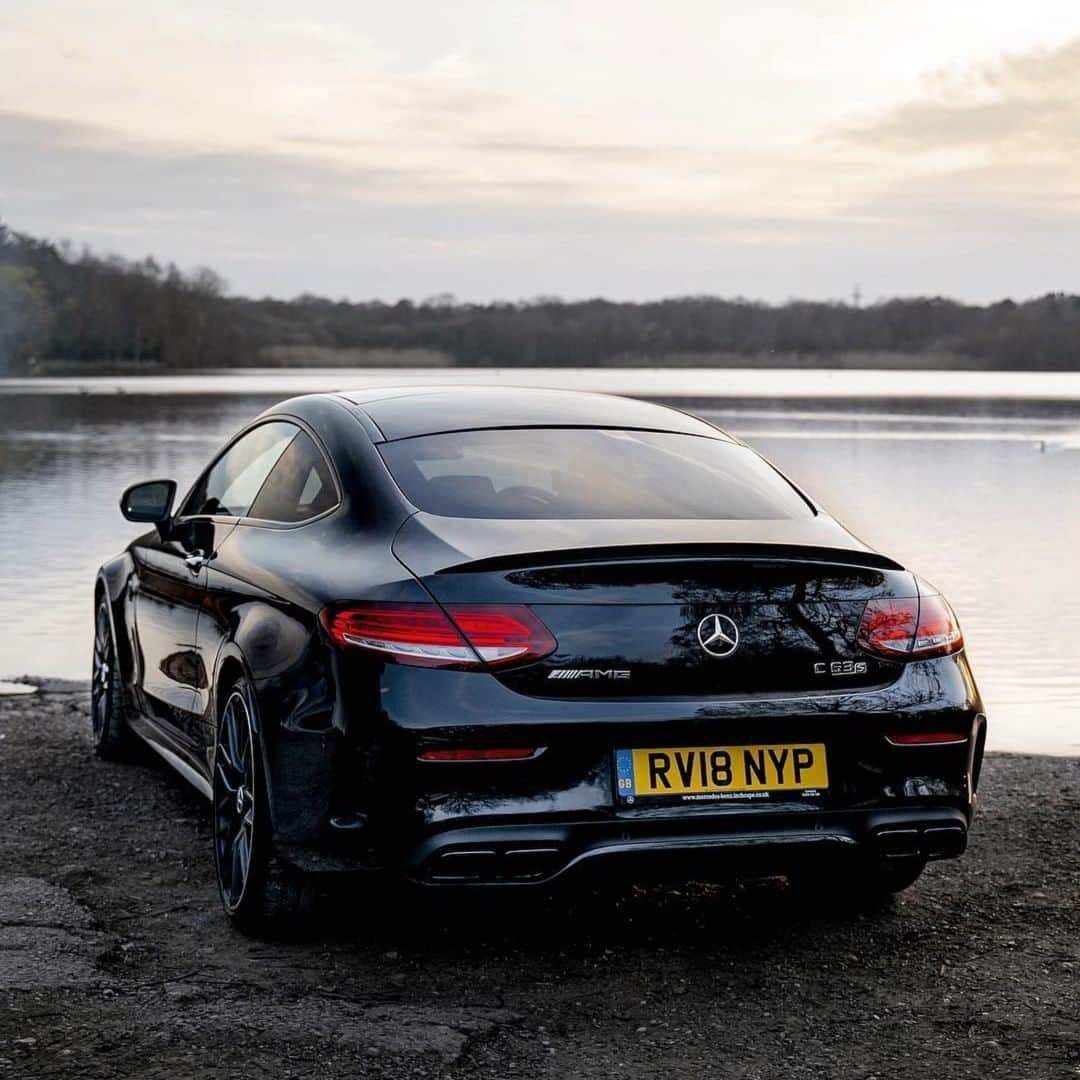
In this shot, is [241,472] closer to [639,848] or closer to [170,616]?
[170,616]

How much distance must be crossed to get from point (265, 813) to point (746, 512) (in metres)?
1.55

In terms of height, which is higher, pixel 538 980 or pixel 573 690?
pixel 573 690

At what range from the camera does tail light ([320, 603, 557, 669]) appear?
412cm

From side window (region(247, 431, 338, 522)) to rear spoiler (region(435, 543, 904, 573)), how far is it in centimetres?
84

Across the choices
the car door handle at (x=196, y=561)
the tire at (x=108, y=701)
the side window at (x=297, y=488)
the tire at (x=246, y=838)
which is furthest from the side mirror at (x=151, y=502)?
the tire at (x=246, y=838)

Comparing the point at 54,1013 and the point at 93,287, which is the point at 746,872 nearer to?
the point at 54,1013

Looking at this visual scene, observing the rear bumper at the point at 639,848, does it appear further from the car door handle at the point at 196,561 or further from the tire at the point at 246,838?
the car door handle at the point at 196,561

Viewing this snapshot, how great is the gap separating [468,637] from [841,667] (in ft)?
3.12

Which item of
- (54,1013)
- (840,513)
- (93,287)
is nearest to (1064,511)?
(840,513)

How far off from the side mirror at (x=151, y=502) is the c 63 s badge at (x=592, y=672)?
2612mm

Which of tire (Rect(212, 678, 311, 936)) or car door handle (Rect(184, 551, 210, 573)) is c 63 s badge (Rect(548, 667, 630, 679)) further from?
car door handle (Rect(184, 551, 210, 573))

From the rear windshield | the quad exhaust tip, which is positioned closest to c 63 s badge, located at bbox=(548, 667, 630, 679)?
the rear windshield

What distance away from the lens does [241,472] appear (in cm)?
593

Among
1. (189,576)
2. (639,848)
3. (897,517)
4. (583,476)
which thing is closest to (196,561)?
(189,576)
